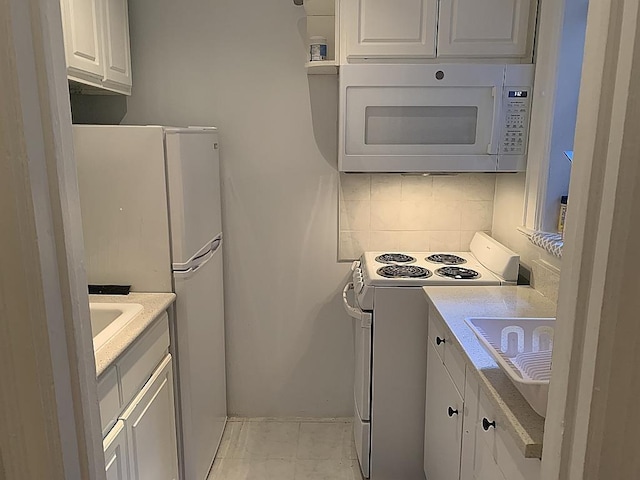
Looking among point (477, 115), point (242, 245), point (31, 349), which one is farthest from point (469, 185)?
point (31, 349)

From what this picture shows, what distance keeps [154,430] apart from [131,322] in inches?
17.0

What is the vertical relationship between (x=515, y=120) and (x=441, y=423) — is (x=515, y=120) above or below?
above

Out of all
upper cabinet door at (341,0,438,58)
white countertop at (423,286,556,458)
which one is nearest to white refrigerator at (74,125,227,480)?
upper cabinet door at (341,0,438,58)

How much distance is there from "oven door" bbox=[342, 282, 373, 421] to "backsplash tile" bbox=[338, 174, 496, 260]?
15.9 inches

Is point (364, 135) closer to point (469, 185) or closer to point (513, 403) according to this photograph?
point (469, 185)

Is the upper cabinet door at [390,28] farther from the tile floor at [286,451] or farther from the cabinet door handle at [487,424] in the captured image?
the tile floor at [286,451]

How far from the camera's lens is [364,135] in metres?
2.30

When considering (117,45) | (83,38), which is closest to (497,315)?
(83,38)

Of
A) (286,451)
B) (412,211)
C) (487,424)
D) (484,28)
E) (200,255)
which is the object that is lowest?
(286,451)

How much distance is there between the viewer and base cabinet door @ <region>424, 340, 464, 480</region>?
1751mm

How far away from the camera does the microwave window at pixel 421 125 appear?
2293 mm

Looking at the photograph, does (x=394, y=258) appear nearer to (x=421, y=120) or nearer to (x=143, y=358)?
(x=421, y=120)

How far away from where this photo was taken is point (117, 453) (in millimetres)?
1569

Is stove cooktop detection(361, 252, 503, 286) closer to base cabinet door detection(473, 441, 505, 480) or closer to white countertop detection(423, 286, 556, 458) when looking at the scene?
white countertop detection(423, 286, 556, 458)
